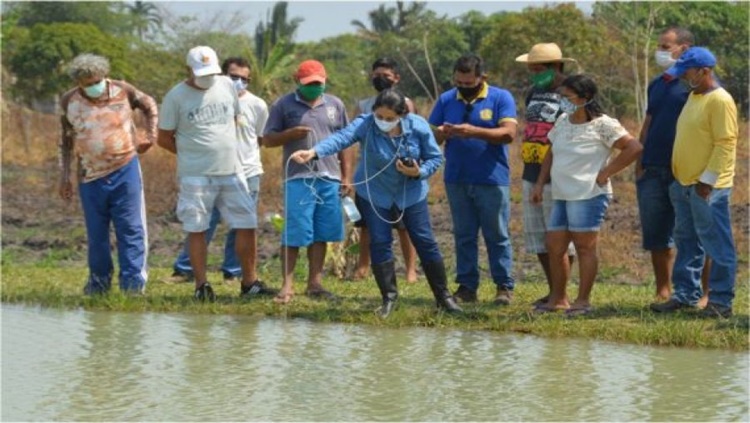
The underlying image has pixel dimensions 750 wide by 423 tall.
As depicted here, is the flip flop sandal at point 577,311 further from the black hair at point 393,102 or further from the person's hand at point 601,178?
the black hair at point 393,102

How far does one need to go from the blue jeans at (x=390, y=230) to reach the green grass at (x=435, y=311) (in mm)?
368

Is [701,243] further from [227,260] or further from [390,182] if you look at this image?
[227,260]

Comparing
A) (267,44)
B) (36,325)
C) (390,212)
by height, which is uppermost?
(267,44)

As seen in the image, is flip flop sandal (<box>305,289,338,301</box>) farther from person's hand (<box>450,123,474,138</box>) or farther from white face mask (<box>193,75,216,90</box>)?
white face mask (<box>193,75,216,90</box>)

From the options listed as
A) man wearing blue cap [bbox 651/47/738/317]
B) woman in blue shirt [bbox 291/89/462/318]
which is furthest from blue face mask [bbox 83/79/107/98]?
man wearing blue cap [bbox 651/47/738/317]

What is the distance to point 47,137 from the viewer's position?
1258 inches

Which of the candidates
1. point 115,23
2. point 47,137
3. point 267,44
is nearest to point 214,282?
Result: point 47,137

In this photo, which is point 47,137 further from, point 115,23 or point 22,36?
point 115,23

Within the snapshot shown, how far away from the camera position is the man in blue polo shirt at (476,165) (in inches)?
399

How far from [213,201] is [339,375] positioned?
124 inches

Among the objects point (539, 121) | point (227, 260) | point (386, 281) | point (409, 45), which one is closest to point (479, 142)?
point (539, 121)

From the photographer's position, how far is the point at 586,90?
948cm

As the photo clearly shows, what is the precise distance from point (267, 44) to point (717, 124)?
124 feet

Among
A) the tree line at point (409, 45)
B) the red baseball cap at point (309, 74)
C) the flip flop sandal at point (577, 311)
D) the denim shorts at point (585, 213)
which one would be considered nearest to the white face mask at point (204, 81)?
the red baseball cap at point (309, 74)
